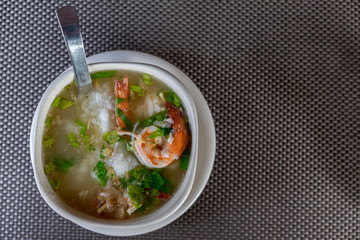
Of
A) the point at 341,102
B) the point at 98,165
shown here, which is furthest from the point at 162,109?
the point at 341,102

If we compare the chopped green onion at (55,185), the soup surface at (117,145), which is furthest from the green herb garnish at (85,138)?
the chopped green onion at (55,185)

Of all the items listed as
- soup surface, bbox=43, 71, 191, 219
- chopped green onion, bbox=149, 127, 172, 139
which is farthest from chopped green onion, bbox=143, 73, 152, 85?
chopped green onion, bbox=149, 127, 172, 139

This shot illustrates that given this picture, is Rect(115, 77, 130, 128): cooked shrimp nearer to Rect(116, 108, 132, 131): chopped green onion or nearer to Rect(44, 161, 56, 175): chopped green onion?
Rect(116, 108, 132, 131): chopped green onion

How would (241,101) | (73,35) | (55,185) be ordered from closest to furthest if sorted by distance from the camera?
(73,35), (55,185), (241,101)

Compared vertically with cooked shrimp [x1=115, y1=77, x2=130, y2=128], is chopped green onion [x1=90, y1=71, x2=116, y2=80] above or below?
above

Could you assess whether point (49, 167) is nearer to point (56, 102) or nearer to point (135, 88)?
point (56, 102)

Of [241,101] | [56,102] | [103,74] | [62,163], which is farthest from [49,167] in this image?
[241,101]
